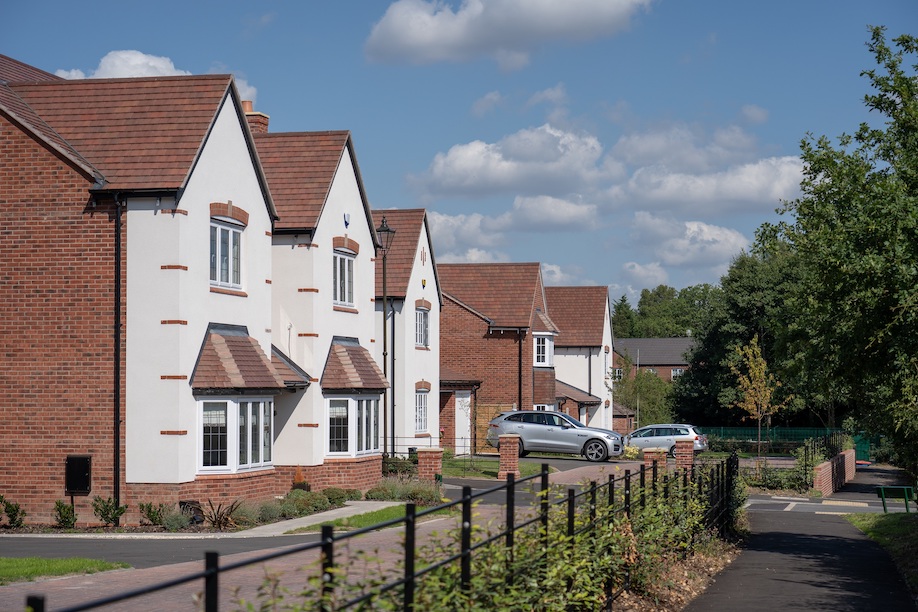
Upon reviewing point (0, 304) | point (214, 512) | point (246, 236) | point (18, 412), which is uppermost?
point (246, 236)

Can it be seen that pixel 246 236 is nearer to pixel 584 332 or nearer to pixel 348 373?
pixel 348 373

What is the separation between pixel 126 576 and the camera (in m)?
14.2

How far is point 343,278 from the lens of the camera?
96.4 feet

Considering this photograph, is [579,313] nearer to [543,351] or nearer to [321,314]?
[543,351]

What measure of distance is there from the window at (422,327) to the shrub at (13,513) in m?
17.6

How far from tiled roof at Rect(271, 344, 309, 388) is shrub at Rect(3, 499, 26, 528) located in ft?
21.0

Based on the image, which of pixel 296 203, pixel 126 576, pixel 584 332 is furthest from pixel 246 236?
pixel 584 332

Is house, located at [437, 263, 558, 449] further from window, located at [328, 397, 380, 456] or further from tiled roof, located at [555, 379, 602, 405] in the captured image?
window, located at [328, 397, 380, 456]

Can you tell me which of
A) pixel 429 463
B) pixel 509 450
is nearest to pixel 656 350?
pixel 509 450

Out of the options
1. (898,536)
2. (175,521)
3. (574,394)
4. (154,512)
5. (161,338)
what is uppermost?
(161,338)

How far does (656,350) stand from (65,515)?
105826 millimetres

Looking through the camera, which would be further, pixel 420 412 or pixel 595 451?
pixel 595 451

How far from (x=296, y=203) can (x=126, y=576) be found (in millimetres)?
14838

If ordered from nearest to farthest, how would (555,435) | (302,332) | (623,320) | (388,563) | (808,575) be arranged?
(388,563), (808,575), (302,332), (555,435), (623,320)
